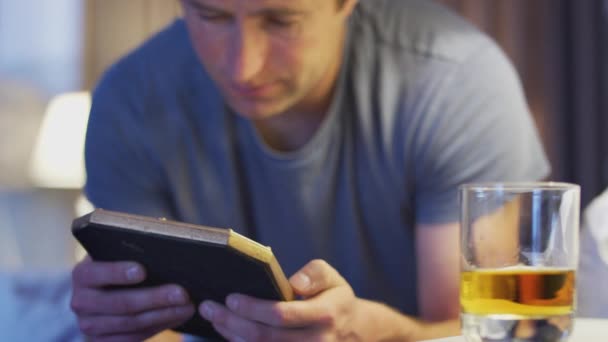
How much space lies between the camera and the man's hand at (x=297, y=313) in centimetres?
104

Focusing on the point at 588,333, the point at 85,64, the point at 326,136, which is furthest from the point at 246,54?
the point at 85,64

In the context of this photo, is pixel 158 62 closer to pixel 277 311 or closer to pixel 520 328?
pixel 277 311

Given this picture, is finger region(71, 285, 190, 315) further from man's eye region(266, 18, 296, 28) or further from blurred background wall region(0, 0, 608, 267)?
blurred background wall region(0, 0, 608, 267)

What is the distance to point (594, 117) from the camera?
8.95 feet

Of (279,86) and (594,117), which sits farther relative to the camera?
(594,117)

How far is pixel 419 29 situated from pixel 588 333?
69cm

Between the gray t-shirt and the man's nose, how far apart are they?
23 centimetres

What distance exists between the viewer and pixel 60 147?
141 inches

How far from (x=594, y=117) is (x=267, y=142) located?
148 centimetres

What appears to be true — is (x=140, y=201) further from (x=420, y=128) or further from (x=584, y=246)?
(x=584, y=246)

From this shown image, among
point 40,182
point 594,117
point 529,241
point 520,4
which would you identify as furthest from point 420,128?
point 40,182

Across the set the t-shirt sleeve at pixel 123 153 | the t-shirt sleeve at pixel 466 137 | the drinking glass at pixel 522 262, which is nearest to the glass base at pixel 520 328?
the drinking glass at pixel 522 262

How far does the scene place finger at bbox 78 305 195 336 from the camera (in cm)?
115

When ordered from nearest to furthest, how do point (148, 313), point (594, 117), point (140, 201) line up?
point (148, 313) → point (140, 201) → point (594, 117)
